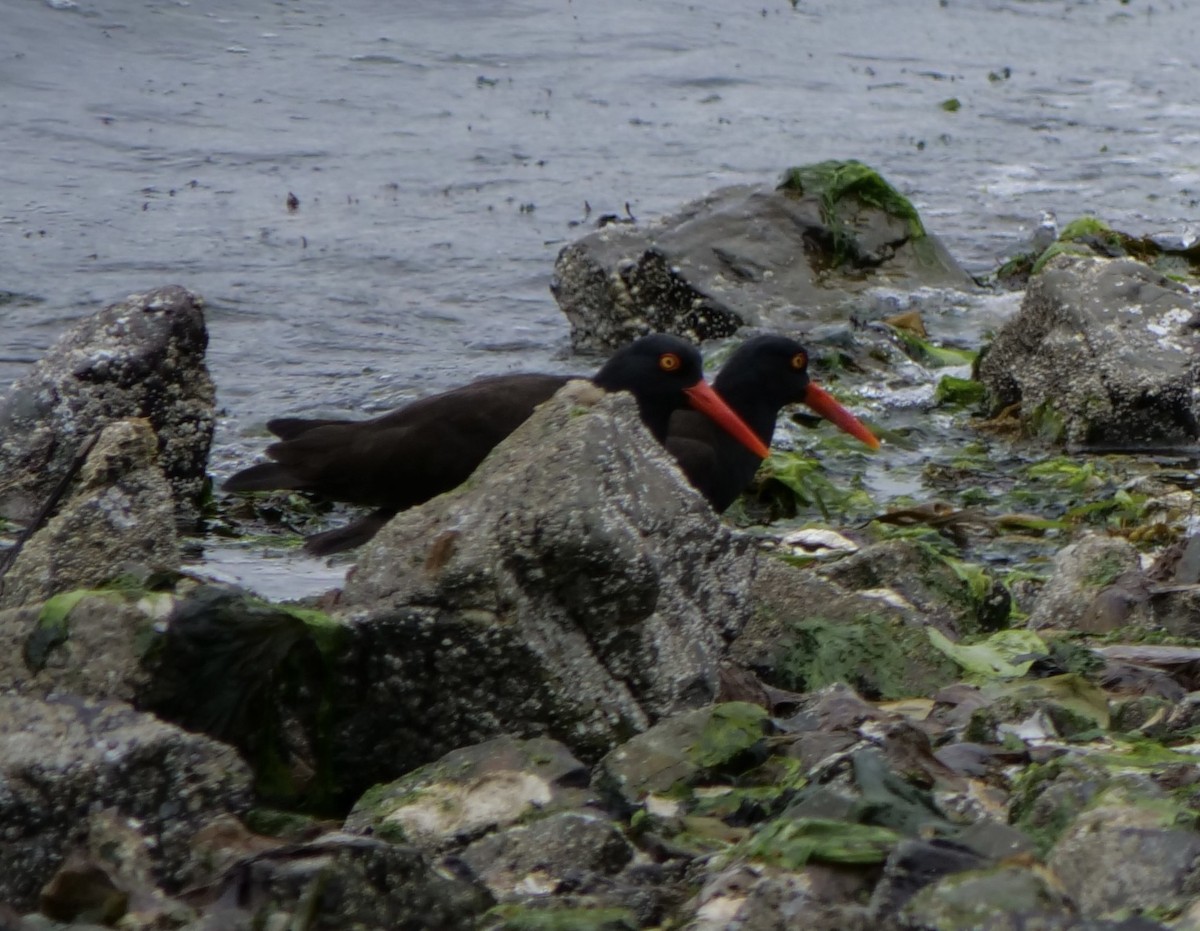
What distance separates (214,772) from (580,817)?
22.5 inches

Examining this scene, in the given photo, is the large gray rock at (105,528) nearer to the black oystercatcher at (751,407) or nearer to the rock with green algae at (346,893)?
the rock with green algae at (346,893)

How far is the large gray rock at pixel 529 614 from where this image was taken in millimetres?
3309

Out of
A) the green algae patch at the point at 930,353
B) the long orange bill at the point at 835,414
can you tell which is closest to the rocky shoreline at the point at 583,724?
the long orange bill at the point at 835,414

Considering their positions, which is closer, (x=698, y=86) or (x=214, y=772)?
(x=214, y=772)

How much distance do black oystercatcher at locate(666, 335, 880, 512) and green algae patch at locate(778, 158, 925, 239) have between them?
9.48 feet

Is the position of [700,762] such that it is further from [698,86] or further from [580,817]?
[698,86]

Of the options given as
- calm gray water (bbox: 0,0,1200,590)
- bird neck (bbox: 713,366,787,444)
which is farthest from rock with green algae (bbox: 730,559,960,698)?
calm gray water (bbox: 0,0,1200,590)

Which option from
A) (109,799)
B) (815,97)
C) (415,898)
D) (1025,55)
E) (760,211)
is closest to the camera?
(415,898)

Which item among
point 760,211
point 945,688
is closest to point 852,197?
point 760,211

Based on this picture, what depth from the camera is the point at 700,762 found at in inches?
127

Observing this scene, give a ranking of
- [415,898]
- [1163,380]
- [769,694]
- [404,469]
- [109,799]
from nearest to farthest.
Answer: [415,898] → [109,799] → [769,694] → [404,469] → [1163,380]

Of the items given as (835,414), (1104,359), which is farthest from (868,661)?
(1104,359)

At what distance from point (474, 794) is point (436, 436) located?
332 cm

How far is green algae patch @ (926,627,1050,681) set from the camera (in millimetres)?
4109
